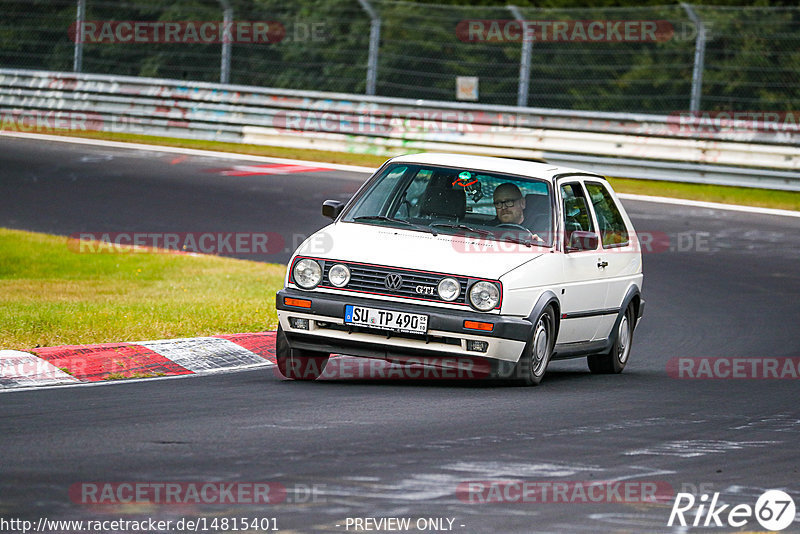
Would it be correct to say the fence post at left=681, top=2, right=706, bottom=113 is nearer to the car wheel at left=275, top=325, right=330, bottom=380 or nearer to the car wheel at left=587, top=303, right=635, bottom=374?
the car wheel at left=587, top=303, right=635, bottom=374

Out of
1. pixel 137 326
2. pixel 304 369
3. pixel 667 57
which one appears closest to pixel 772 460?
pixel 304 369

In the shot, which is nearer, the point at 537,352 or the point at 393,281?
the point at 393,281

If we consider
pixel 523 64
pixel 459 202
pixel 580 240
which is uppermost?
pixel 523 64

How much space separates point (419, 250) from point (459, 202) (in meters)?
0.90

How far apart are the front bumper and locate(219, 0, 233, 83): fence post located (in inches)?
A: 686

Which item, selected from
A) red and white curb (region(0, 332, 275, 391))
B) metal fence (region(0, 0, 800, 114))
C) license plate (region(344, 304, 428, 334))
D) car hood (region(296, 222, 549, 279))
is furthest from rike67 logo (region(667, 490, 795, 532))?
metal fence (region(0, 0, 800, 114))

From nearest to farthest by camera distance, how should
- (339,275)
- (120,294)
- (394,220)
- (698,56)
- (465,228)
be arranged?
(339,275) → (465,228) → (394,220) → (120,294) → (698,56)

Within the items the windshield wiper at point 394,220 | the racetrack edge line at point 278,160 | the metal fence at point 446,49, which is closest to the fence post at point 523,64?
the metal fence at point 446,49

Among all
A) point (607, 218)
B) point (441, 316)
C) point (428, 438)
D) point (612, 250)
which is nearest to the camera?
point (428, 438)

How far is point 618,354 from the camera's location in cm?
1053

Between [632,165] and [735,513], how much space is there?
17.3 meters

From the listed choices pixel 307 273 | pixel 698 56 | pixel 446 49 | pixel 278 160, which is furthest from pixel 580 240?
pixel 446 49

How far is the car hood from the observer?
8508mm

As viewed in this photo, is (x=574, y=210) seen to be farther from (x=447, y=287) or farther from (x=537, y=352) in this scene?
(x=447, y=287)
